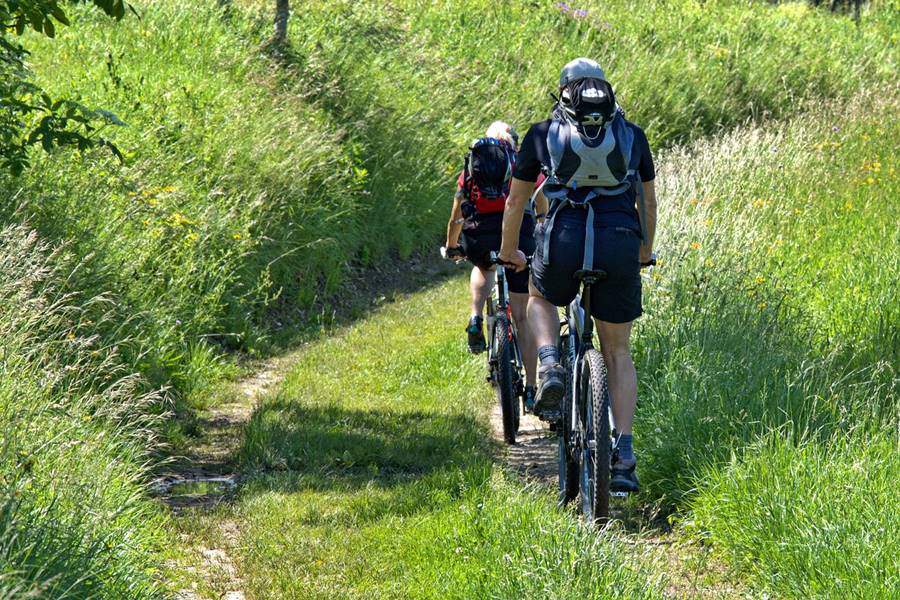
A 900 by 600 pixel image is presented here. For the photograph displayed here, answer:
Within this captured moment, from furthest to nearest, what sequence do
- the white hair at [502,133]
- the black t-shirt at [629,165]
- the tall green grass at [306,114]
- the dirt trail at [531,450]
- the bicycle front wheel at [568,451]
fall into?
the tall green grass at [306,114] < the white hair at [502,133] < the dirt trail at [531,450] < the bicycle front wheel at [568,451] < the black t-shirt at [629,165]

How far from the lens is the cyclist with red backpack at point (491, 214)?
723 centimetres

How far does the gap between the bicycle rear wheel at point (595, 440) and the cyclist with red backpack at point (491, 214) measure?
1.82 metres

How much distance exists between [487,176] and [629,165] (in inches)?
88.6

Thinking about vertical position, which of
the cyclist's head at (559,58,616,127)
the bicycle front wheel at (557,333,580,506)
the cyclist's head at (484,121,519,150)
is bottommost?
the bicycle front wheel at (557,333,580,506)

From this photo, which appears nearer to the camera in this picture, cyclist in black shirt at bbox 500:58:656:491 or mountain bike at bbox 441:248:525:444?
cyclist in black shirt at bbox 500:58:656:491

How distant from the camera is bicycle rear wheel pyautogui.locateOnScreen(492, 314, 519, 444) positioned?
7145 mm

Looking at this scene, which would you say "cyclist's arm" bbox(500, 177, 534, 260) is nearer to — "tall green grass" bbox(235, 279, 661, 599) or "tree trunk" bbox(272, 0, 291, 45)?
"tall green grass" bbox(235, 279, 661, 599)

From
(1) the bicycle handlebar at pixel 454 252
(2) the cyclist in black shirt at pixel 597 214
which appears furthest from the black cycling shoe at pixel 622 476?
(1) the bicycle handlebar at pixel 454 252

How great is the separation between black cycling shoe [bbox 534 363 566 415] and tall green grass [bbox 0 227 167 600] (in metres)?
1.92

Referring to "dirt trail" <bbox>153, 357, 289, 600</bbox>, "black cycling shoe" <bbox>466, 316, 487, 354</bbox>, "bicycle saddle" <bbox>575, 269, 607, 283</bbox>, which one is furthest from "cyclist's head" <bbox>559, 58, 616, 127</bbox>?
"black cycling shoe" <bbox>466, 316, 487, 354</bbox>

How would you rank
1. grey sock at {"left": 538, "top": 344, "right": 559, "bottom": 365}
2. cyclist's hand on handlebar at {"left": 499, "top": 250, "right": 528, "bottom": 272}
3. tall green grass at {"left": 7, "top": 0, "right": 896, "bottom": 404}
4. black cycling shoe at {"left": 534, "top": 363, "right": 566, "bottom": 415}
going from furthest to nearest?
1. tall green grass at {"left": 7, "top": 0, "right": 896, "bottom": 404}
2. cyclist's hand on handlebar at {"left": 499, "top": 250, "right": 528, "bottom": 272}
3. grey sock at {"left": 538, "top": 344, "right": 559, "bottom": 365}
4. black cycling shoe at {"left": 534, "top": 363, "right": 566, "bottom": 415}

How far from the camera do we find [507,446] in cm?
728

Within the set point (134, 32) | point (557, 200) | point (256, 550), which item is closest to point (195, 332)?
point (256, 550)

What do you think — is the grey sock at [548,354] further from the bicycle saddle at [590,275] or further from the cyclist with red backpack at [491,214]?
the cyclist with red backpack at [491,214]
